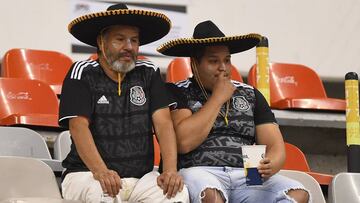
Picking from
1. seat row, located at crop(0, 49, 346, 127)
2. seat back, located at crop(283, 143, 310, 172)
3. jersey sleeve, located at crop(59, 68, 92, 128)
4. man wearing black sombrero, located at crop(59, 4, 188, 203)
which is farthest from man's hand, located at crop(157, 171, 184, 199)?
seat row, located at crop(0, 49, 346, 127)

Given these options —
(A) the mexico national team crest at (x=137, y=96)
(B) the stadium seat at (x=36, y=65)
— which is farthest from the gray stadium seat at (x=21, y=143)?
(B) the stadium seat at (x=36, y=65)

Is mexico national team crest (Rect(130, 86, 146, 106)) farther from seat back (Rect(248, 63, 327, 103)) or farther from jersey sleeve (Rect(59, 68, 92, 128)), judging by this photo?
seat back (Rect(248, 63, 327, 103))

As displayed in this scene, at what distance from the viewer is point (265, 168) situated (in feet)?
11.7

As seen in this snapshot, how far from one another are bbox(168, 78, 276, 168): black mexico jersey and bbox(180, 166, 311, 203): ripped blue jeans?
0.20 ft

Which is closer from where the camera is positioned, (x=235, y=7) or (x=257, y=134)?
(x=257, y=134)

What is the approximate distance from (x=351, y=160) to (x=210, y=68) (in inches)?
45.2

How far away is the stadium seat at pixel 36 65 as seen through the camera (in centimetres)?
573

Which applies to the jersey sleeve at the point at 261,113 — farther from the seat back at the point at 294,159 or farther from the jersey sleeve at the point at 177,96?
the seat back at the point at 294,159

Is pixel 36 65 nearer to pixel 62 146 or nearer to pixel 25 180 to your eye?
pixel 62 146

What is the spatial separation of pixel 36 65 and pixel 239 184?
2517 mm

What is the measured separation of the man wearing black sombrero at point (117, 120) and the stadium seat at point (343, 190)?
83cm

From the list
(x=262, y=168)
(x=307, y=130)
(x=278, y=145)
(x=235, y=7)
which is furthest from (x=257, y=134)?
(x=235, y=7)

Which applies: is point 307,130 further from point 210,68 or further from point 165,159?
point 165,159

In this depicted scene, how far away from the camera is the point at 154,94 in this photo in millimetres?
3674
